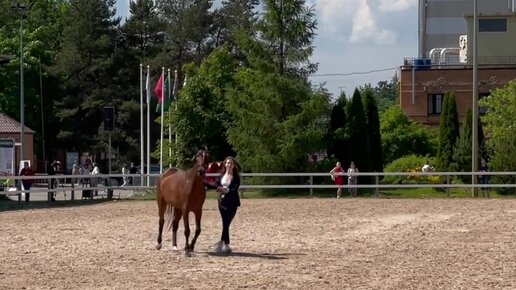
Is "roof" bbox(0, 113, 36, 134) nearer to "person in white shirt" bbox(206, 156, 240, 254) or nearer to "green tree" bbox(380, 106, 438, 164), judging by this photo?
"green tree" bbox(380, 106, 438, 164)

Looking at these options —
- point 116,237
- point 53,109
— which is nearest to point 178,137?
point 116,237

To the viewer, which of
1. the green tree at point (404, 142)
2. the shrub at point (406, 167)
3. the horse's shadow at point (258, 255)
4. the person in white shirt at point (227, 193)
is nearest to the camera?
the horse's shadow at point (258, 255)

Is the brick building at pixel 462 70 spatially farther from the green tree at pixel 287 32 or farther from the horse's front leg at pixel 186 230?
the horse's front leg at pixel 186 230

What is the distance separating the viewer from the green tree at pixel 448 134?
51.6 m

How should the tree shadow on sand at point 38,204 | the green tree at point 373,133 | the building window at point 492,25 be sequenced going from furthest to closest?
the building window at point 492,25 → the green tree at point 373,133 → the tree shadow on sand at point 38,204

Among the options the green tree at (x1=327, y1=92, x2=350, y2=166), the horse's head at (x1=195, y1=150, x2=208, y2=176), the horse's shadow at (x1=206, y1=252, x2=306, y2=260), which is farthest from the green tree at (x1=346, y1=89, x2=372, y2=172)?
the horse's shadow at (x1=206, y1=252, x2=306, y2=260)

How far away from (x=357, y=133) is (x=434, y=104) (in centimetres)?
2332

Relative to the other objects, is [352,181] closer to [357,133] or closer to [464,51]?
[357,133]

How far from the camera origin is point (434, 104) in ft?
232

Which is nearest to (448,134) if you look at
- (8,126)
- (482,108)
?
(482,108)

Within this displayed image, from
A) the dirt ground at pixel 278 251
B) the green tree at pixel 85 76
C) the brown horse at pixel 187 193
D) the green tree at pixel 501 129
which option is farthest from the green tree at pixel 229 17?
the brown horse at pixel 187 193

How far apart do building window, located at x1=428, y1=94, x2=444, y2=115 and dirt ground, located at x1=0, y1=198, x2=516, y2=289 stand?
39.4 metres

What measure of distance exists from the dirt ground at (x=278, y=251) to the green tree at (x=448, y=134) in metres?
20.1

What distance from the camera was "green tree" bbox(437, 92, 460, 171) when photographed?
51594mm
